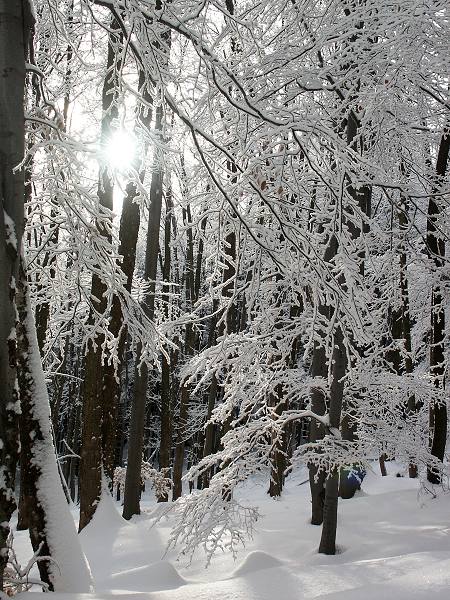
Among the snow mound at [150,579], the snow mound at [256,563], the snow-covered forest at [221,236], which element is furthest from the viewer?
the snow mound at [256,563]

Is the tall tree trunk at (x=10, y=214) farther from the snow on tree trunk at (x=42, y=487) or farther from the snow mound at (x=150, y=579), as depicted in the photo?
the snow mound at (x=150, y=579)

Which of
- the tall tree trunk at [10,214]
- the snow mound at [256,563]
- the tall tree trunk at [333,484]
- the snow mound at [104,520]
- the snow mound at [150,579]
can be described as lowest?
the snow mound at [104,520]

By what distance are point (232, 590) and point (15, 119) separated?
128 inches

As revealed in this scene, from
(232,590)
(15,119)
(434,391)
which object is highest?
(15,119)

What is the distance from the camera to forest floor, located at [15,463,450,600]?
3256 millimetres

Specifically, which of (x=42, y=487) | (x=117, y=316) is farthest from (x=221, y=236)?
(x=117, y=316)

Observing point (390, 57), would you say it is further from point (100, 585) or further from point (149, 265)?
point (149, 265)

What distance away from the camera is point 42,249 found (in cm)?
431

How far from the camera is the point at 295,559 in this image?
577 centimetres

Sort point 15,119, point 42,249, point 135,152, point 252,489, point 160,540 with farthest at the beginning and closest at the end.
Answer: point 252,489
point 160,540
point 42,249
point 135,152
point 15,119

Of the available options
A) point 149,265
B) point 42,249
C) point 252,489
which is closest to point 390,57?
point 42,249

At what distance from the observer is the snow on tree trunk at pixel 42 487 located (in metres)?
3.39

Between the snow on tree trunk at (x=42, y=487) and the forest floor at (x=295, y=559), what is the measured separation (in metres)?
0.31

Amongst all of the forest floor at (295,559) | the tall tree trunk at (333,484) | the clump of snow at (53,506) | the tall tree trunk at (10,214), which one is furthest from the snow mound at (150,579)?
the tall tree trunk at (10,214)
